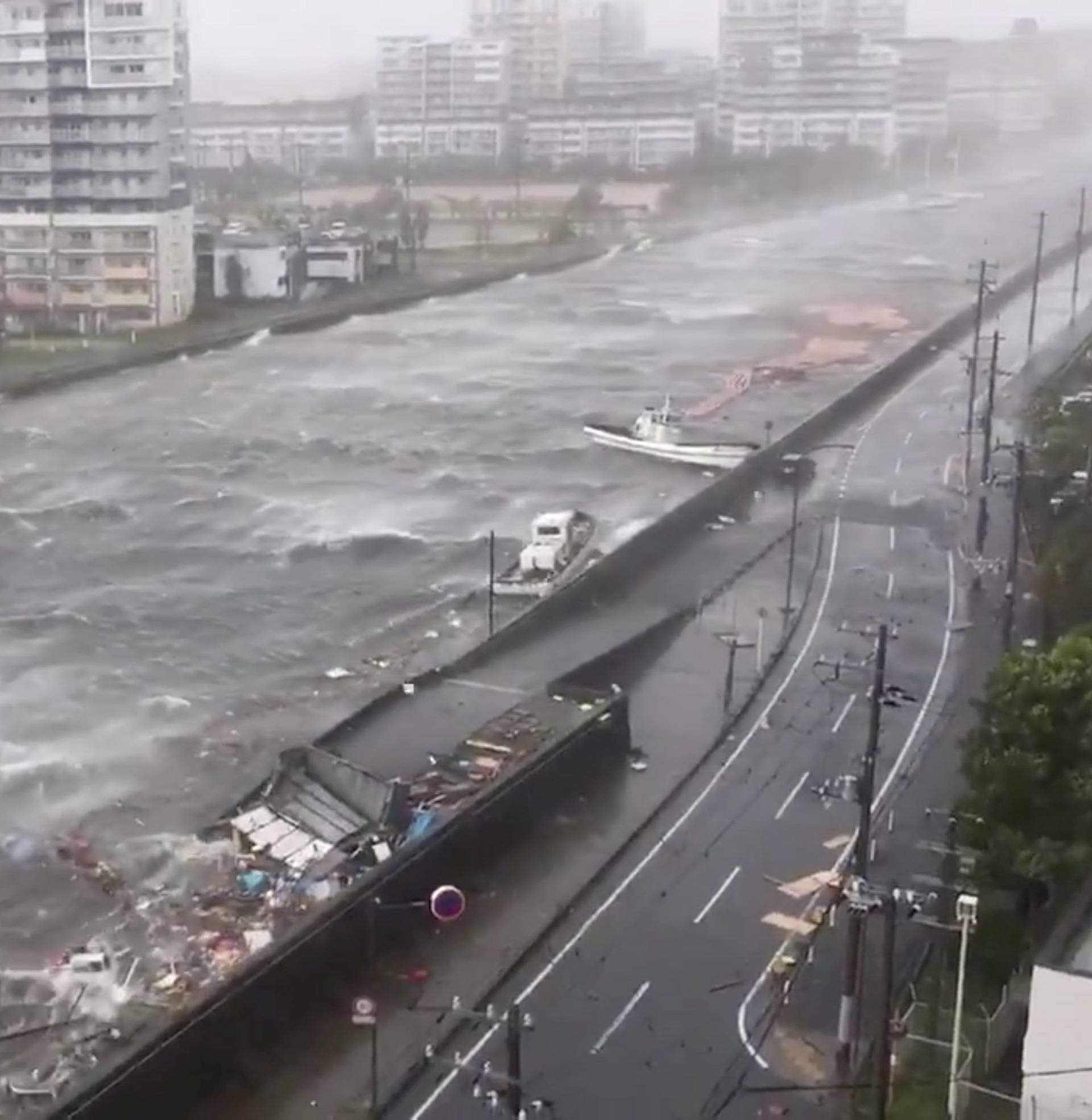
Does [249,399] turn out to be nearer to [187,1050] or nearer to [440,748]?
[440,748]

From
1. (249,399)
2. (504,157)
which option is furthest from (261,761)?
(504,157)

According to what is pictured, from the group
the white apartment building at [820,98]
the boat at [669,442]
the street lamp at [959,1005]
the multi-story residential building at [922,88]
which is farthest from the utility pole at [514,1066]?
the multi-story residential building at [922,88]

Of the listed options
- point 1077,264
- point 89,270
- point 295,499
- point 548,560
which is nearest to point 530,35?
point 1077,264

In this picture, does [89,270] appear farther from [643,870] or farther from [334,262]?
[643,870]

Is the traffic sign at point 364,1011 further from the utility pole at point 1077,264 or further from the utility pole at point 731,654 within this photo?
the utility pole at point 1077,264

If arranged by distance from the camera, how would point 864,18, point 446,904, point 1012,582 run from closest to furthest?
point 446,904
point 1012,582
point 864,18

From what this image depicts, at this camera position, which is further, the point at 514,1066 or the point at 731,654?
the point at 731,654

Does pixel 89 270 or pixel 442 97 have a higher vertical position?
pixel 442 97
